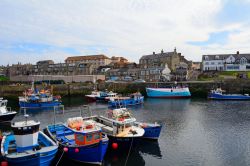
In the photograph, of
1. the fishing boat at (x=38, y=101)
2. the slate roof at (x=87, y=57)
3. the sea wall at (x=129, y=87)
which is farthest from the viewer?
the slate roof at (x=87, y=57)

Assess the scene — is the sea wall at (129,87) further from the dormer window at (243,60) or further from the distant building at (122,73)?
the dormer window at (243,60)

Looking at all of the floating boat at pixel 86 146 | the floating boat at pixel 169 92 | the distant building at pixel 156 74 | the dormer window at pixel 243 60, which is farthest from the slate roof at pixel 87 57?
the floating boat at pixel 86 146

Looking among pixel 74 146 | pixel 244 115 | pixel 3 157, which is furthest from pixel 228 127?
pixel 3 157

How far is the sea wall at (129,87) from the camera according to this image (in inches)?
2842

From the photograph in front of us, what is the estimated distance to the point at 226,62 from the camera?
9712cm

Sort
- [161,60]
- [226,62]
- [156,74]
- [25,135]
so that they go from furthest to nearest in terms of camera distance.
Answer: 1. [161,60]
2. [226,62]
3. [156,74]
4. [25,135]

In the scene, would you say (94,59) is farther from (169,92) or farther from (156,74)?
(169,92)

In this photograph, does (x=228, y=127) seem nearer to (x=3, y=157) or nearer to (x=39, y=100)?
(x=3, y=157)

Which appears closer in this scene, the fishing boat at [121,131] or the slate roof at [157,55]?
the fishing boat at [121,131]

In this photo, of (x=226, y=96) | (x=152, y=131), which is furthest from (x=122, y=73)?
(x=152, y=131)

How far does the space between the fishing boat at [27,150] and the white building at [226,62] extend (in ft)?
293

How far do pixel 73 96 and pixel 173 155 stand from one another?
55757mm

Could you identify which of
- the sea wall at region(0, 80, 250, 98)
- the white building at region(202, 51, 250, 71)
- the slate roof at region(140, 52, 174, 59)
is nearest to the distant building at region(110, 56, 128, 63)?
the slate roof at region(140, 52, 174, 59)

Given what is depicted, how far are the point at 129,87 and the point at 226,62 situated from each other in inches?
1673
